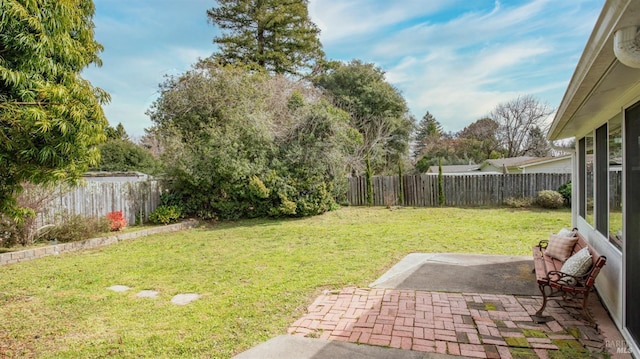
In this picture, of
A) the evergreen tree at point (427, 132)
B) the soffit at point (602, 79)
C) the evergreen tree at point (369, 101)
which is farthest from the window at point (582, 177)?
the evergreen tree at point (427, 132)

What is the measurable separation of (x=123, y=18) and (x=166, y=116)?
6483mm

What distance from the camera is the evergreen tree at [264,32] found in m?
19.0

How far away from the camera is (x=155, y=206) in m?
11.2

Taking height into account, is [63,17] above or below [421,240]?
above

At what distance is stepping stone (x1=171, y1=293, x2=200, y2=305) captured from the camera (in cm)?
421

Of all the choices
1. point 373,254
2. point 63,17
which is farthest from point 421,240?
point 63,17

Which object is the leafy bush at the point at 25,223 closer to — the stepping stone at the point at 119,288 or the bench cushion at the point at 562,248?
the stepping stone at the point at 119,288

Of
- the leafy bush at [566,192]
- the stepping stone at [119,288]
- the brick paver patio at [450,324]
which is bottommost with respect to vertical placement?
the stepping stone at [119,288]

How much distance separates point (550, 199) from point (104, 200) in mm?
14889

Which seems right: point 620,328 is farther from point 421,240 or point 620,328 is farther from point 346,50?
point 346,50

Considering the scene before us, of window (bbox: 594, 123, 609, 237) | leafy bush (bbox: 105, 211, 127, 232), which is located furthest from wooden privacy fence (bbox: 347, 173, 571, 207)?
window (bbox: 594, 123, 609, 237)

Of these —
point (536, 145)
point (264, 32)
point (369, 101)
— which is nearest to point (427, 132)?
point (536, 145)

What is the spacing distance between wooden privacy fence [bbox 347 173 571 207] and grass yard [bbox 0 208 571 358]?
3.33 metres

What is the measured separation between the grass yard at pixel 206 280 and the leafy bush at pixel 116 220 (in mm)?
1099
